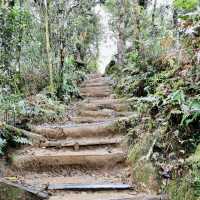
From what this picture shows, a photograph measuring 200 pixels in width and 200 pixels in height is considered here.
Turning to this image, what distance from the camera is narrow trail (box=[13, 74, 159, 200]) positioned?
492cm

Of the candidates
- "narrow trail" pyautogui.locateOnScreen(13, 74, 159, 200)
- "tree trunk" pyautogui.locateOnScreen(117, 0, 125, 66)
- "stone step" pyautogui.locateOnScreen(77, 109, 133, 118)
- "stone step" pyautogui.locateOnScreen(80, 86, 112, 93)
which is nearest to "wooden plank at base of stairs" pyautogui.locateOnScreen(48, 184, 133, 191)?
"narrow trail" pyautogui.locateOnScreen(13, 74, 159, 200)

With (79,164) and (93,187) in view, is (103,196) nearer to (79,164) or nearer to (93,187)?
(93,187)

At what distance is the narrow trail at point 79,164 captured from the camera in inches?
194

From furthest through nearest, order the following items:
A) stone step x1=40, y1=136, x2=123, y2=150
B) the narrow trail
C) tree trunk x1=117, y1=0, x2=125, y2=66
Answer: tree trunk x1=117, y1=0, x2=125, y2=66 < stone step x1=40, y1=136, x2=123, y2=150 < the narrow trail

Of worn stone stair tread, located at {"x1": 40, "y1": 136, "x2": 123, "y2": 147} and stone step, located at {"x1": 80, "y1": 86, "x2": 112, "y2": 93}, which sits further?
stone step, located at {"x1": 80, "y1": 86, "x2": 112, "y2": 93}

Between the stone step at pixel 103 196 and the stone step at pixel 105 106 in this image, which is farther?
the stone step at pixel 105 106

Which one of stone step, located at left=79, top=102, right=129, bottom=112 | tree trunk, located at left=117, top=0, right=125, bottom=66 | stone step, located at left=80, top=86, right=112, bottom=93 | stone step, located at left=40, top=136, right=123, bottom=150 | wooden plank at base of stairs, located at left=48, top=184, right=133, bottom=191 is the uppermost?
tree trunk, located at left=117, top=0, right=125, bottom=66

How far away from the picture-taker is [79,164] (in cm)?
584

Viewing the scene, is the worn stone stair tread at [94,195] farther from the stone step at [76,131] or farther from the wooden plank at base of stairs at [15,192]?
the stone step at [76,131]

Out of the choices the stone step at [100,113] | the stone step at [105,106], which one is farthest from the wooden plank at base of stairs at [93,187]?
the stone step at [105,106]

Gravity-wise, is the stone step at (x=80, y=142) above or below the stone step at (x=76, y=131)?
below

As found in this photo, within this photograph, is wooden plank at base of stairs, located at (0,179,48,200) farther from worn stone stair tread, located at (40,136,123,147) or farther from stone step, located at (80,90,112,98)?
stone step, located at (80,90,112,98)

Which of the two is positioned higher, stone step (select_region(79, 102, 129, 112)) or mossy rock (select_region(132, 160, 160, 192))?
stone step (select_region(79, 102, 129, 112))

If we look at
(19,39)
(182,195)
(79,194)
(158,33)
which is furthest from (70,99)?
(182,195)
